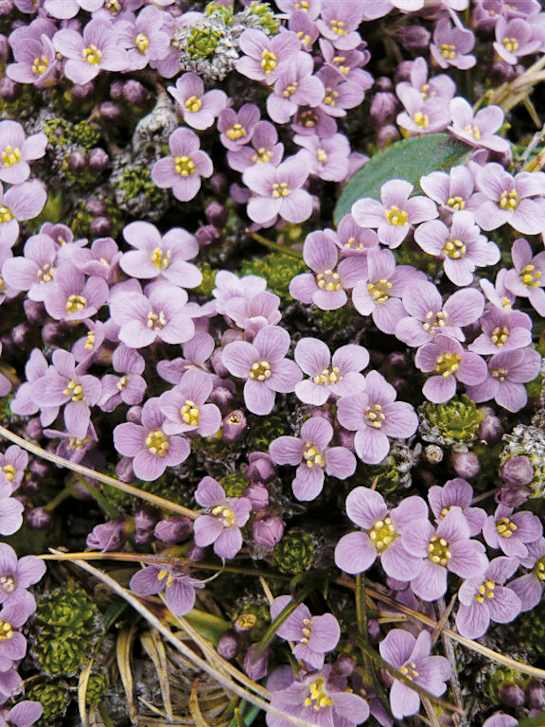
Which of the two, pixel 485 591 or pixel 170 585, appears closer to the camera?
pixel 485 591

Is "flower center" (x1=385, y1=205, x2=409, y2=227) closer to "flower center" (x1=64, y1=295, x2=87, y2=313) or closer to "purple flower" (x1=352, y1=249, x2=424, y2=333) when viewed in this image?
"purple flower" (x1=352, y1=249, x2=424, y2=333)

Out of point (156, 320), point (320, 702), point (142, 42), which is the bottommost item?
point (320, 702)

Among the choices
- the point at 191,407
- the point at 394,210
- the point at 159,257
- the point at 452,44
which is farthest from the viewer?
the point at 452,44

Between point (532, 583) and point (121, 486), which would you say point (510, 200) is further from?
point (121, 486)

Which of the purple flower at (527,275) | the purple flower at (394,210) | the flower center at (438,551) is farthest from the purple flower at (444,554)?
the purple flower at (394,210)

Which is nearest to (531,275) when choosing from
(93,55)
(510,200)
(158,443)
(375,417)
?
(510,200)

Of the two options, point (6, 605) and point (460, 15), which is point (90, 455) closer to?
point (6, 605)

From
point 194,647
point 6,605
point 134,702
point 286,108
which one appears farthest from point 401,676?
point 286,108
